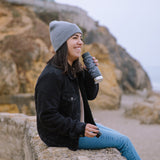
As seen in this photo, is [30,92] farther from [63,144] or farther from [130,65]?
[130,65]

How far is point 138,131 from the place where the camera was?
26.0 feet

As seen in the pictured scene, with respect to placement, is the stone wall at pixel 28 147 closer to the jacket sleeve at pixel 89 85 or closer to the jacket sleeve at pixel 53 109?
the jacket sleeve at pixel 53 109

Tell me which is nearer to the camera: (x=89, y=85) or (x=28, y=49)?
(x=89, y=85)

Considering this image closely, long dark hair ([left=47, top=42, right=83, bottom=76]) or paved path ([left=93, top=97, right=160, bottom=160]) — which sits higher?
long dark hair ([left=47, top=42, right=83, bottom=76])

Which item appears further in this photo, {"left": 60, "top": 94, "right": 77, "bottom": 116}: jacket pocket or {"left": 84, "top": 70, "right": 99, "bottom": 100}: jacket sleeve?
{"left": 84, "top": 70, "right": 99, "bottom": 100}: jacket sleeve

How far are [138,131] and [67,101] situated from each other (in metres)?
6.72

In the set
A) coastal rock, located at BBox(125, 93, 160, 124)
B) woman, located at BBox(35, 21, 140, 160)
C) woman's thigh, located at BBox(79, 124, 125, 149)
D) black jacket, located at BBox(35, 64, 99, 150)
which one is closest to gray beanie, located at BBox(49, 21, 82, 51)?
woman, located at BBox(35, 21, 140, 160)

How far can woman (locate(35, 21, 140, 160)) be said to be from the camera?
1659 mm

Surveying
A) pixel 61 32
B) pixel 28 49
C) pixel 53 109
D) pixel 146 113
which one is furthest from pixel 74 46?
pixel 146 113

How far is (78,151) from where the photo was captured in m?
1.88

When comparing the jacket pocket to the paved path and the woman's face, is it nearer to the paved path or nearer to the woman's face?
the woman's face

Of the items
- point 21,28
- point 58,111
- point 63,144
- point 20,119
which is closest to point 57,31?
point 58,111

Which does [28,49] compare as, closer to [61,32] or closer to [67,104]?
[61,32]

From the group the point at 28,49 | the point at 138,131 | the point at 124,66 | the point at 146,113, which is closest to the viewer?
the point at 138,131
